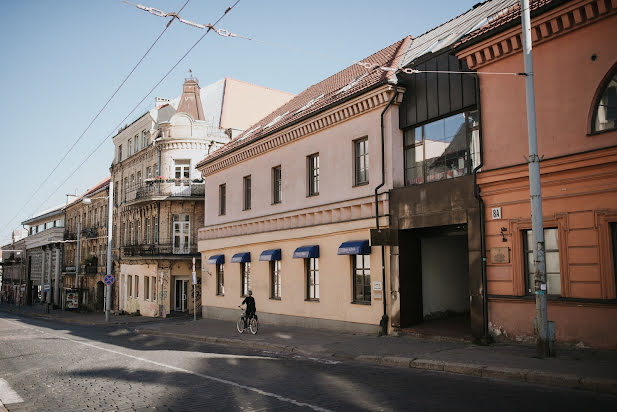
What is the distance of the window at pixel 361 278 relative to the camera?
17.1 metres

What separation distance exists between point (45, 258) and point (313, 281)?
5495 cm

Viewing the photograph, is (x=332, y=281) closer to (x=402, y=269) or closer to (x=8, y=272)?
(x=402, y=269)

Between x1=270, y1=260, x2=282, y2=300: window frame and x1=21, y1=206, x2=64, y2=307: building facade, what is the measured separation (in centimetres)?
3692

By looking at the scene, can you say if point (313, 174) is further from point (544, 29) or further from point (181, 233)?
point (181, 233)

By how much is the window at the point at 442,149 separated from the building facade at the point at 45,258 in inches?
1777

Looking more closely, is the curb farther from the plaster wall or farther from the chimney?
the chimney

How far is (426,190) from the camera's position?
15164 millimetres

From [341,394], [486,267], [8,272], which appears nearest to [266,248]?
[486,267]

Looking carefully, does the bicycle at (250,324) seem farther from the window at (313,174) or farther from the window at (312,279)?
the window at (313,174)

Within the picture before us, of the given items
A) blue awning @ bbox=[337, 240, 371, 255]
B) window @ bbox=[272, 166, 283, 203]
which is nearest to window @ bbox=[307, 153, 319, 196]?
window @ bbox=[272, 166, 283, 203]

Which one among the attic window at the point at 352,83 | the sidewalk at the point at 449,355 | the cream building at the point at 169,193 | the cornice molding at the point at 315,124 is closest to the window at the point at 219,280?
the cornice molding at the point at 315,124

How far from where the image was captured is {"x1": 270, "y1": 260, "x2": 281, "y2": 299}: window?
22000 millimetres

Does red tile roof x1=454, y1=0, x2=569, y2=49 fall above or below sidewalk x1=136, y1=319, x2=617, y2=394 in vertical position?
above

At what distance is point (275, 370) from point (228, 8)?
8.06 m
